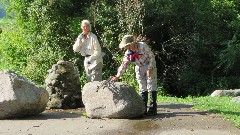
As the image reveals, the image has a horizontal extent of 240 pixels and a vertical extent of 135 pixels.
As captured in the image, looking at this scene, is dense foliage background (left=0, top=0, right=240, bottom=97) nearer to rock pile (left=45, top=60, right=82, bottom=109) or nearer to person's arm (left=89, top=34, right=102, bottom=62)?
rock pile (left=45, top=60, right=82, bottom=109)

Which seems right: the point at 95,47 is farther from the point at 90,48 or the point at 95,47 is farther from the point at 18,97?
the point at 18,97

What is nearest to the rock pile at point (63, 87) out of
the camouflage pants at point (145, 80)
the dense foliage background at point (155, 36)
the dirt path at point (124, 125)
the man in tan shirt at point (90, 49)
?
the man in tan shirt at point (90, 49)

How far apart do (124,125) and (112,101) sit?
818 mm

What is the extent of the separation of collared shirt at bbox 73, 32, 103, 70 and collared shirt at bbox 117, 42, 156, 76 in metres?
1.03

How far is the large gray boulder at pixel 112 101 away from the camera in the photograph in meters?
9.48

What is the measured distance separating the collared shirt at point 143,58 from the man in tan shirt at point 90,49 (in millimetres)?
1036

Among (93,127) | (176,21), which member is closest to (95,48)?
(93,127)

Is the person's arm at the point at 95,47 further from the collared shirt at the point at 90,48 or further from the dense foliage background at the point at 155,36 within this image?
the dense foliage background at the point at 155,36

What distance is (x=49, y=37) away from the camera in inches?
747

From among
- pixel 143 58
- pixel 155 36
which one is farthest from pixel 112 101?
pixel 155 36

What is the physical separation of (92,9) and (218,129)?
10868 millimetres

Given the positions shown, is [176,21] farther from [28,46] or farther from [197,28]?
[28,46]

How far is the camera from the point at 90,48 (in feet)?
35.2

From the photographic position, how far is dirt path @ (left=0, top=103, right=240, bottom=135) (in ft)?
27.2
